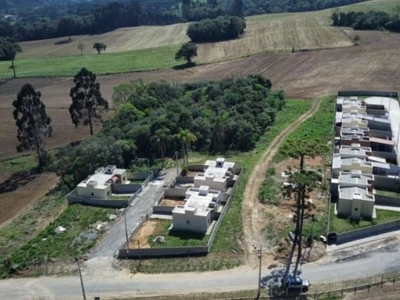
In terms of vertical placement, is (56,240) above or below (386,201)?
above

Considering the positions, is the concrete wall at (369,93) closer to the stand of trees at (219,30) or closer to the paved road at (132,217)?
the paved road at (132,217)

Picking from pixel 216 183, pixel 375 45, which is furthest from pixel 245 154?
pixel 375 45

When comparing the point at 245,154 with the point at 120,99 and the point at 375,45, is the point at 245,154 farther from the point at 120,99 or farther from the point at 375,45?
the point at 375,45

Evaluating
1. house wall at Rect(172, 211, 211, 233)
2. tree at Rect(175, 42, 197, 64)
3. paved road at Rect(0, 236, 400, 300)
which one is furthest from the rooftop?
tree at Rect(175, 42, 197, 64)

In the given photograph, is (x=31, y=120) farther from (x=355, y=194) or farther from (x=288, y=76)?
(x=288, y=76)

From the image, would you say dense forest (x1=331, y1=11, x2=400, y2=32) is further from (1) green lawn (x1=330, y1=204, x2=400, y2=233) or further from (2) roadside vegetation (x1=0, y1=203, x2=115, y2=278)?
(2) roadside vegetation (x1=0, y1=203, x2=115, y2=278)

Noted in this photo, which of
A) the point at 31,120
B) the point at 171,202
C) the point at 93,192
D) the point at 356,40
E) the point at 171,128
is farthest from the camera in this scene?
the point at 356,40

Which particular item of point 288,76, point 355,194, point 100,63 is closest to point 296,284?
point 355,194

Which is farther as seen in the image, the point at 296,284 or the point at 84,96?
the point at 84,96
